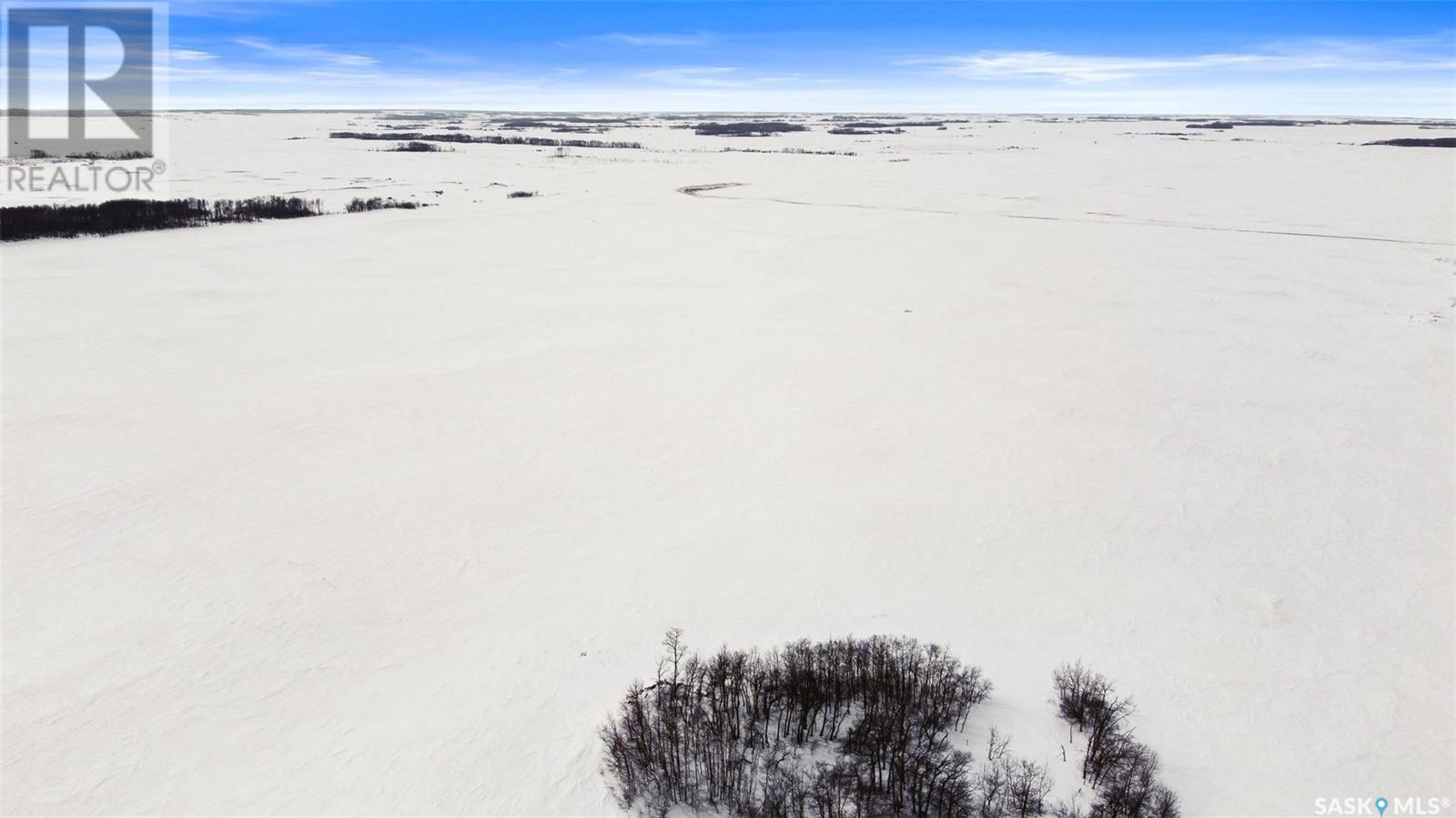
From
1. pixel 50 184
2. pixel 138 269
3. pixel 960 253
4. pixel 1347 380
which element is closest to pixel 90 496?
pixel 138 269

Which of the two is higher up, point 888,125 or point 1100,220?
point 888,125

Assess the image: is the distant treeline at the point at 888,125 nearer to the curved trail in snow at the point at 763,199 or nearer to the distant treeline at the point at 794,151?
the distant treeline at the point at 794,151

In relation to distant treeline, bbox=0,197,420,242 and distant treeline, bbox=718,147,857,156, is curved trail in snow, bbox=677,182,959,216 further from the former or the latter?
distant treeline, bbox=718,147,857,156

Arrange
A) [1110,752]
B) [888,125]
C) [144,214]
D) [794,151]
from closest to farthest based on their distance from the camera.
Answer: [1110,752], [144,214], [794,151], [888,125]

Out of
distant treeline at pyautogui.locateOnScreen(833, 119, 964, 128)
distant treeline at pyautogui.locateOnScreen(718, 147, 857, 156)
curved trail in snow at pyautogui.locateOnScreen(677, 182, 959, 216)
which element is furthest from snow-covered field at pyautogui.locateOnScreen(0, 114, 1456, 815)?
distant treeline at pyautogui.locateOnScreen(833, 119, 964, 128)

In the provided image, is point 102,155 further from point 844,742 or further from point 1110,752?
point 1110,752

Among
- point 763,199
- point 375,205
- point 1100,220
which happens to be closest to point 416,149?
point 375,205

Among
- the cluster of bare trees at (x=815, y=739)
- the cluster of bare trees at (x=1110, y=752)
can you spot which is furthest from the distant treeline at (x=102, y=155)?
the cluster of bare trees at (x=1110, y=752)
